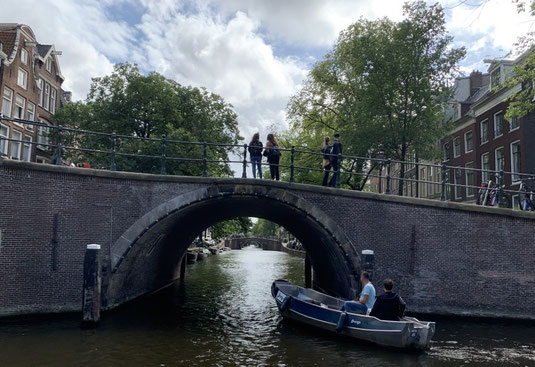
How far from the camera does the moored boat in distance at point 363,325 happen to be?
956 centimetres

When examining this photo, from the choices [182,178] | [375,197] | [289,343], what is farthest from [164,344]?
[375,197]

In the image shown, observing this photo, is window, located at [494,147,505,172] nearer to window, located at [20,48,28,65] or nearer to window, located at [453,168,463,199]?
window, located at [453,168,463,199]

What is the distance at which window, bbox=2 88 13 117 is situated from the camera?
27328 mm

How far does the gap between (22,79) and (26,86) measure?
56 cm

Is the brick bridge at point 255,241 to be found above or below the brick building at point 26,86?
below

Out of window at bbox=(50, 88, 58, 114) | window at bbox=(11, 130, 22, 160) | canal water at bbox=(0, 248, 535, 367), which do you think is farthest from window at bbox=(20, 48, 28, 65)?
canal water at bbox=(0, 248, 535, 367)

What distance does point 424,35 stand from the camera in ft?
67.8

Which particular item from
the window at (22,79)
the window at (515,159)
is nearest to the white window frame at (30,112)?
the window at (22,79)

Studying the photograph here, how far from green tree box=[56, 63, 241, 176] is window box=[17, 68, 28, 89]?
363 centimetres

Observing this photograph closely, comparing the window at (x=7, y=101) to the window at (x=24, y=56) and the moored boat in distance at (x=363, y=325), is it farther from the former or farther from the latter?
the moored boat in distance at (x=363, y=325)

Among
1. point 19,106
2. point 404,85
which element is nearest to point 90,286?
point 404,85

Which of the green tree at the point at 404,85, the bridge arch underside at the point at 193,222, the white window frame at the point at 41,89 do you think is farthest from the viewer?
the white window frame at the point at 41,89

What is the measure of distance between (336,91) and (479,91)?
45.3 feet

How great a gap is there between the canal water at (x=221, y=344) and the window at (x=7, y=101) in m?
19.7
